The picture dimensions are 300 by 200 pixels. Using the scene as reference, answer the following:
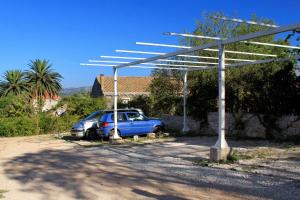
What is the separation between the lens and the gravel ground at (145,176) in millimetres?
8565

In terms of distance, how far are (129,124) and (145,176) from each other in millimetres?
11236

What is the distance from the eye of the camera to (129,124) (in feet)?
71.4

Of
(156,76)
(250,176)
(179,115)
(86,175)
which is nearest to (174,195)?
(250,176)

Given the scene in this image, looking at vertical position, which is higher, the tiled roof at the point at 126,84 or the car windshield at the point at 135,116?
the tiled roof at the point at 126,84

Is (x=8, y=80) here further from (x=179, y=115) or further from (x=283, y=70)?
(x=283, y=70)

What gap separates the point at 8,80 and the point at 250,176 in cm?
5156

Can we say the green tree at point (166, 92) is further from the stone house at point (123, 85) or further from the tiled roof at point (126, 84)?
the tiled roof at point (126, 84)

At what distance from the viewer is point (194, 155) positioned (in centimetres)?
1403

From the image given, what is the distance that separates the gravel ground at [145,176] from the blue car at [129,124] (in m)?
5.00

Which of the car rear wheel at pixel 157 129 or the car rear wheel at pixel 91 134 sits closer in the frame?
the car rear wheel at pixel 91 134

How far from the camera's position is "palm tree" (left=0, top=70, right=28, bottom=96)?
187 ft

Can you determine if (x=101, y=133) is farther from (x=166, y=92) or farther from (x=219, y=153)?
(x=219, y=153)

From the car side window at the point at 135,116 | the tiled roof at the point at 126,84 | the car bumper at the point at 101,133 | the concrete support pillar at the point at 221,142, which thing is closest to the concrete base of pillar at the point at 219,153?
the concrete support pillar at the point at 221,142

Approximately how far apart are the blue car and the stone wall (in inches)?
76.4
